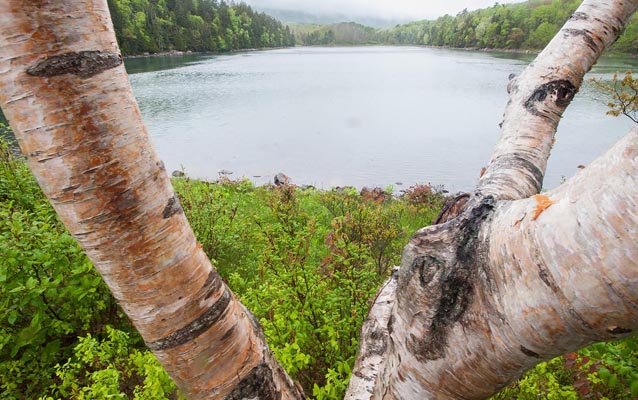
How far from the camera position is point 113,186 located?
0.83 meters

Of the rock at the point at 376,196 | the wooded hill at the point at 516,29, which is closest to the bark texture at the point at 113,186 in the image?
the rock at the point at 376,196

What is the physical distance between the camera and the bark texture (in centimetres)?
71

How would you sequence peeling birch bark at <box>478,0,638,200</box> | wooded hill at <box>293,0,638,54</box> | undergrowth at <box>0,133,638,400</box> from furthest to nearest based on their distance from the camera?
wooded hill at <box>293,0,638,54</box> < undergrowth at <box>0,133,638,400</box> < peeling birch bark at <box>478,0,638,200</box>

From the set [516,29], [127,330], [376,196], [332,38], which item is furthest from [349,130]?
[332,38]

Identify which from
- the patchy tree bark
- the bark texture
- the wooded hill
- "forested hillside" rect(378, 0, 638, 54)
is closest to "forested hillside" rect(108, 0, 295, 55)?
the wooded hill

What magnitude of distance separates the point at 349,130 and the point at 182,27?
81.7m

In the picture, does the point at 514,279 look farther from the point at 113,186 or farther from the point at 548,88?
the point at 548,88

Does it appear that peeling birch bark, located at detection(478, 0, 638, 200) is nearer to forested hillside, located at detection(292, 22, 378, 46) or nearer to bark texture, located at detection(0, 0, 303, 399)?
bark texture, located at detection(0, 0, 303, 399)

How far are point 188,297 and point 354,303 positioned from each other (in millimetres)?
2264

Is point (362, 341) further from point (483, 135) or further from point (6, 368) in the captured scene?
point (483, 135)

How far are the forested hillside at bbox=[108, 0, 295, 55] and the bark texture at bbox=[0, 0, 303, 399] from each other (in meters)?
72.8

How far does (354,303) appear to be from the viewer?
3113 mm

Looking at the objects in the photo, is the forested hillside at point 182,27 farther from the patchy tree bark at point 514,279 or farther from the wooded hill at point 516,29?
the patchy tree bark at point 514,279

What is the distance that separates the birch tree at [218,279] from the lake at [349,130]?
39.1 ft
